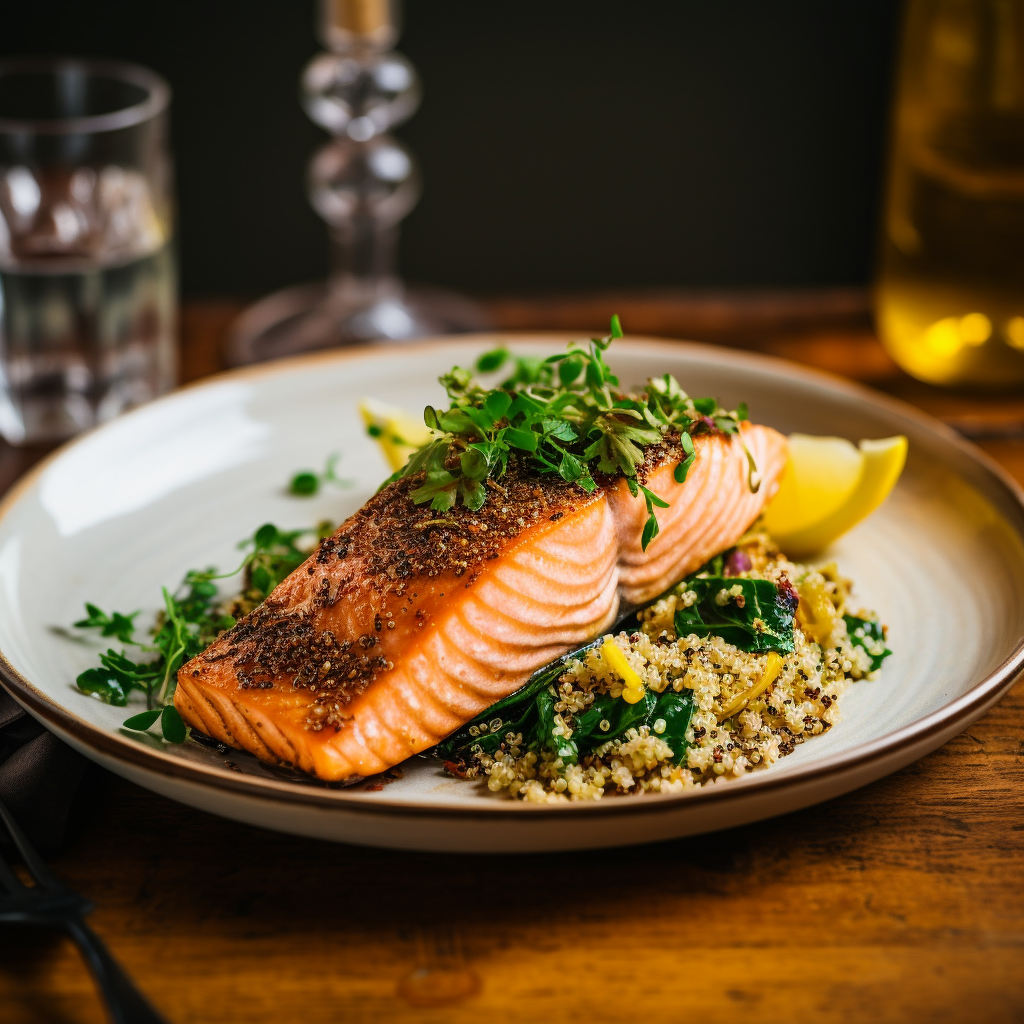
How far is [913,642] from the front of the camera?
6.73 ft

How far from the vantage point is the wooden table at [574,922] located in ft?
4.68

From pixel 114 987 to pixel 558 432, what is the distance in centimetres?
109

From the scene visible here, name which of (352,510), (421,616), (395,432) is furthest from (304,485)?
(421,616)

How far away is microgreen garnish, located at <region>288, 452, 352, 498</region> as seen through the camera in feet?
8.44

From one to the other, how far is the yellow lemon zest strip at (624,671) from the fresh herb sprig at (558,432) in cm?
26

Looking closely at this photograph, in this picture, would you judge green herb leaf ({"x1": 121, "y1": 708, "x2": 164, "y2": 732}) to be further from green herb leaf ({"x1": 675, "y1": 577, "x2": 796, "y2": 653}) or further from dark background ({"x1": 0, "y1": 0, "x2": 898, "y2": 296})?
dark background ({"x1": 0, "y1": 0, "x2": 898, "y2": 296})

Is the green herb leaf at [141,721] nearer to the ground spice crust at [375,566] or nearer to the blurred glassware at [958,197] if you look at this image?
the ground spice crust at [375,566]

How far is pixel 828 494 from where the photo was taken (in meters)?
2.28

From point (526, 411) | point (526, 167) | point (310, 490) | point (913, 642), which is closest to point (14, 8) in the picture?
point (526, 167)

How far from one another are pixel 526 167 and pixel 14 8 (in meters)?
2.00

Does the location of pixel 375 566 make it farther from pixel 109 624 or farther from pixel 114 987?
pixel 114 987

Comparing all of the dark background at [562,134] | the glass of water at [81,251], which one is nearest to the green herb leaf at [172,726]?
the glass of water at [81,251]

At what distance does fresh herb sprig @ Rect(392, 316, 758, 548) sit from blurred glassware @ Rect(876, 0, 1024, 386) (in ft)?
3.98

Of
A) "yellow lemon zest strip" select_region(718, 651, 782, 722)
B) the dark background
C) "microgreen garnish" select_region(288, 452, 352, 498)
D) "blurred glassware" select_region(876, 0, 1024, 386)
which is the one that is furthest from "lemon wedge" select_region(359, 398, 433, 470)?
the dark background
